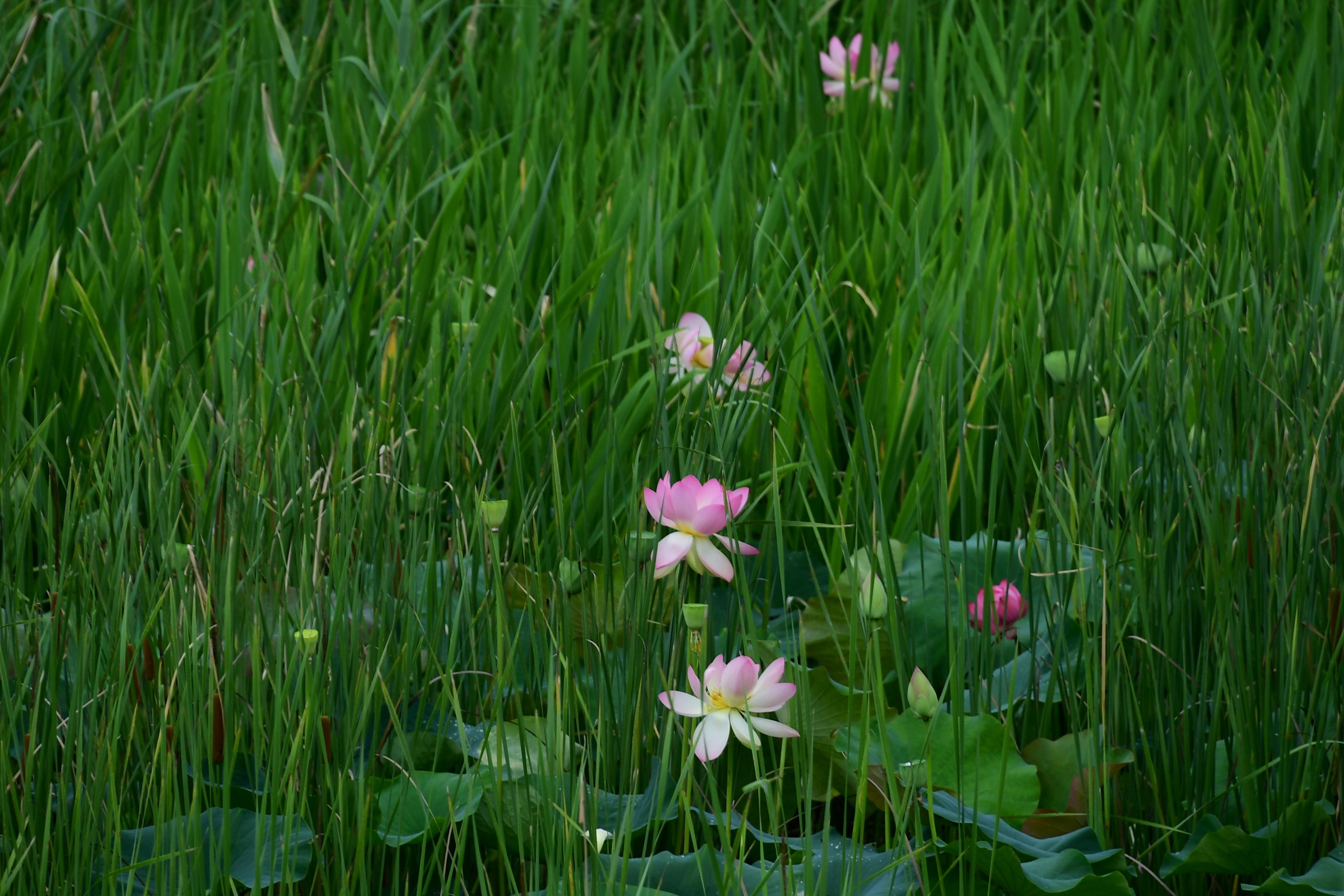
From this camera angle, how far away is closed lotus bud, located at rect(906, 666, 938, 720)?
2.76ft

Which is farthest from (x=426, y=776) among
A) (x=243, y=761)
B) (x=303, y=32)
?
(x=303, y=32)

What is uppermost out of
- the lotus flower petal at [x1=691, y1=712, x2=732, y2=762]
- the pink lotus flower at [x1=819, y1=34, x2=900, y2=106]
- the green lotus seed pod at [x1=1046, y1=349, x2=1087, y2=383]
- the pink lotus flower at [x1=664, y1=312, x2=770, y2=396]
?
the pink lotus flower at [x1=819, y1=34, x2=900, y2=106]

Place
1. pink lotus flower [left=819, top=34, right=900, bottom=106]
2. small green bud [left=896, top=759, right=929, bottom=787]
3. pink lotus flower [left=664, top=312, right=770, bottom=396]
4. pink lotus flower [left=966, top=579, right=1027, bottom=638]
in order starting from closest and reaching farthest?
small green bud [left=896, top=759, right=929, bottom=787], pink lotus flower [left=966, top=579, right=1027, bottom=638], pink lotus flower [left=664, top=312, right=770, bottom=396], pink lotus flower [left=819, top=34, right=900, bottom=106]

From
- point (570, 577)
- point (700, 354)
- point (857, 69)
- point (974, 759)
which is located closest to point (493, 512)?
point (570, 577)

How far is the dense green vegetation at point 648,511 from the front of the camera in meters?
0.90

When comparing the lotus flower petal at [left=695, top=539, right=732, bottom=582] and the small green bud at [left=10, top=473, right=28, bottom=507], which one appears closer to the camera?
the lotus flower petal at [left=695, top=539, right=732, bottom=582]

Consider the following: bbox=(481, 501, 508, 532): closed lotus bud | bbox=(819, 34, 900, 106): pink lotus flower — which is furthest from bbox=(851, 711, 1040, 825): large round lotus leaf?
bbox=(819, 34, 900, 106): pink lotus flower

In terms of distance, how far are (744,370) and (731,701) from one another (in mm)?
541

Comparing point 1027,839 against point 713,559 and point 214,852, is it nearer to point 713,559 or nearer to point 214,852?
point 713,559

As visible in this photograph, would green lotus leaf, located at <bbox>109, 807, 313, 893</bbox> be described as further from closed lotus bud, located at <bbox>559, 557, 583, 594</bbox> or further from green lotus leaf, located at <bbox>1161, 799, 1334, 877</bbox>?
green lotus leaf, located at <bbox>1161, 799, 1334, 877</bbox>

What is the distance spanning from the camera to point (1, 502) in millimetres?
1116

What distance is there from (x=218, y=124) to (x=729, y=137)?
84cm

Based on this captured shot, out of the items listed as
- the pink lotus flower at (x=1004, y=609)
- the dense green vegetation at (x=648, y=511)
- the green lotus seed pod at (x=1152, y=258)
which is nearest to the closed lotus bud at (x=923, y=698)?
the dense green vegetation at (x=648, y=511)

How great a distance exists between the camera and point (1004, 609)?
3.71 ft
